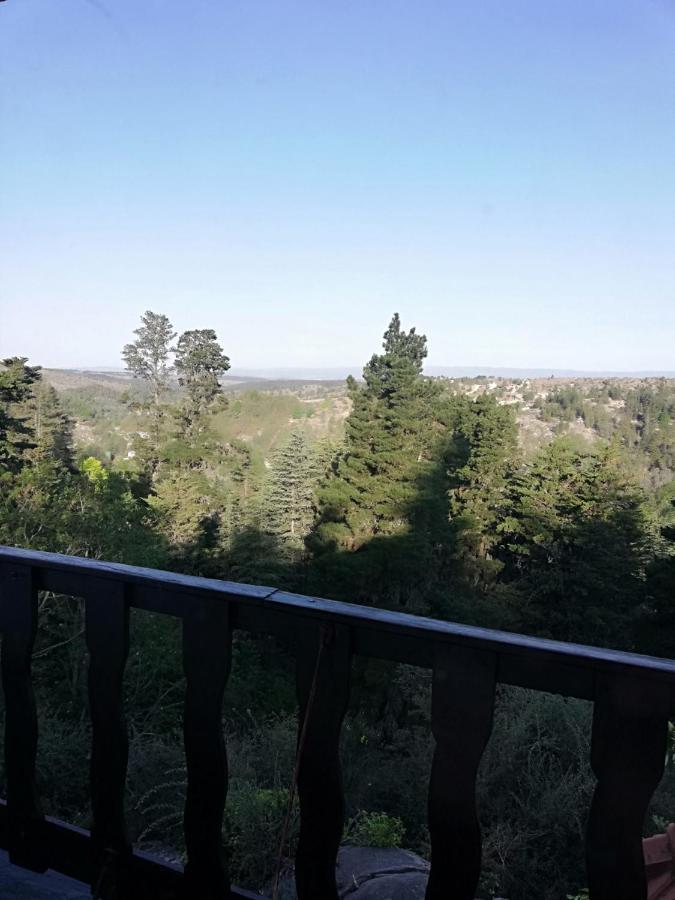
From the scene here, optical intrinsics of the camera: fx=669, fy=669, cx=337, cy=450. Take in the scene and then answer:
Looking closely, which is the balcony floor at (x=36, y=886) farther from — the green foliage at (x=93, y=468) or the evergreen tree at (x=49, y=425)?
the green foliage at (x=93, y=468)

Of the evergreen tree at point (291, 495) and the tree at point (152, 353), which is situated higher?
the tree at point (152, 353)

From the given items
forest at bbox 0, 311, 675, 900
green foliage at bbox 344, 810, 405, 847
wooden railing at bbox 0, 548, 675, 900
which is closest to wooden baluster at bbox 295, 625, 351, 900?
wooden railing at bbox 0, 548, 675, 900

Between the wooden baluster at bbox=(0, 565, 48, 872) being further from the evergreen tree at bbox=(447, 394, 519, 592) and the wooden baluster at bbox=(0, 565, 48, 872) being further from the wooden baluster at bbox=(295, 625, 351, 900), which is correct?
the evergreen tree at bbox=(447, 394, 519, 592)

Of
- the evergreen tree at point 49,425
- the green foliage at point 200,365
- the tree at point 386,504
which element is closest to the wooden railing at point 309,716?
the tree at point 386,504

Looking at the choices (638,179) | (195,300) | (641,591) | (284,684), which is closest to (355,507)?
(284,684)

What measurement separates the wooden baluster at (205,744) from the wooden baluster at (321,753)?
0.14m

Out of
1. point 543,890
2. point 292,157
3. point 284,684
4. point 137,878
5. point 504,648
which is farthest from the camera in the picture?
point 292,157

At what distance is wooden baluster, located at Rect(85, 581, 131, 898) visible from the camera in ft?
3.73

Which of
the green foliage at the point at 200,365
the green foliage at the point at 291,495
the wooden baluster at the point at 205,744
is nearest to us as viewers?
the wooden baluster at the point at 205,744

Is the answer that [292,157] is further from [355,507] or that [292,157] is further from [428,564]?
[428,564]

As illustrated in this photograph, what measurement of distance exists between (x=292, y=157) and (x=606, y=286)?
24501mm

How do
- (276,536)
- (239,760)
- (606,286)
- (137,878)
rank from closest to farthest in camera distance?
(137,878), (239,760), (276,536), (606,286)

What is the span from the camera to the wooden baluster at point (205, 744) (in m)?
1.06

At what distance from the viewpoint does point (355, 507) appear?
21.4 metres
